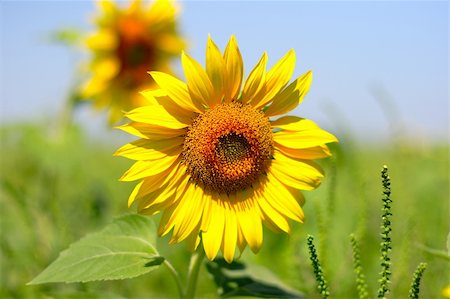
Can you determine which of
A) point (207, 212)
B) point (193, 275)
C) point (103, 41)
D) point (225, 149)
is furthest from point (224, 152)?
point (103, 41)

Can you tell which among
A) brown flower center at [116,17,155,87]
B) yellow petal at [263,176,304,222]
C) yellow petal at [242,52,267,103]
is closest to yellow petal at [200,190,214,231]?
yellow petal at [263,176,304,222]

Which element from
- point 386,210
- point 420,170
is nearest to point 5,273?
point 386,210

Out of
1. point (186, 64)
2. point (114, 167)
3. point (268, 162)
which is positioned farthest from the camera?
point (114, 167)

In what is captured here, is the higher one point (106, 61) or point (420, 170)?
point (106, 61)

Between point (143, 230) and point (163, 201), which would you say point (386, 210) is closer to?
point (163, 201)

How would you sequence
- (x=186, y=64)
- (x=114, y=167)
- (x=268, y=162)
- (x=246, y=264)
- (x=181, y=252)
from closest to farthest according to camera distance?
(x=186, y=64) < (x=268, y=162) < (x=246, y=264) < (x=181, y=252) < (x=114, y=167)

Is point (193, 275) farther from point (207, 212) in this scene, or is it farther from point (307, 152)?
point (307, 152)

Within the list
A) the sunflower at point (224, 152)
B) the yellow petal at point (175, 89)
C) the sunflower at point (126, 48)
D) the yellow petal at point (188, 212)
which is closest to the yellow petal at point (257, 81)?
the sunflower at point (224, 152)

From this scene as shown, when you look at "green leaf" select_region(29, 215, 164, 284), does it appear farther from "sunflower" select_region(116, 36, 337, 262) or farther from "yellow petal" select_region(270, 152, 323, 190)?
"yellow petal" select_region(270, 152, 323, 190)
